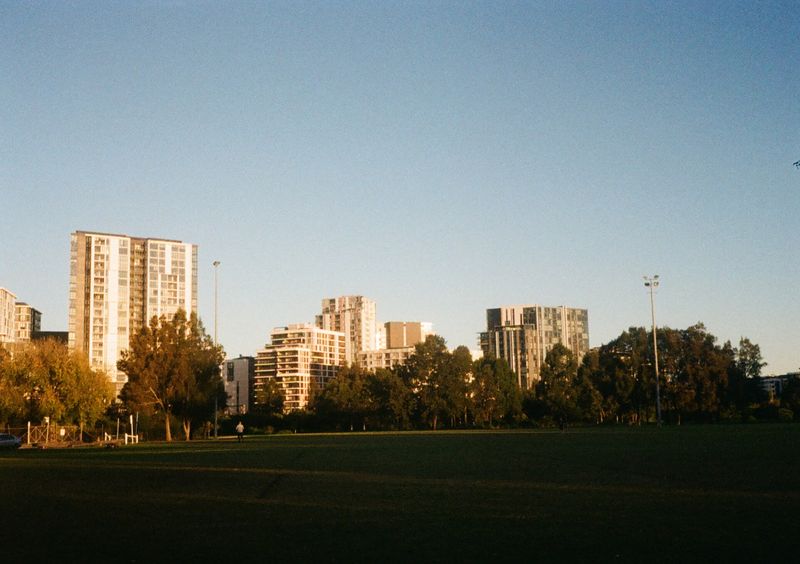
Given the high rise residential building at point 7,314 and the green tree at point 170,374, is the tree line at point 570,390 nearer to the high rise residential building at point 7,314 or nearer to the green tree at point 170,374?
the green tree at point 170,374

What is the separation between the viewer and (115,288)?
152875 mm

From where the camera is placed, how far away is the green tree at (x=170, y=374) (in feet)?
251

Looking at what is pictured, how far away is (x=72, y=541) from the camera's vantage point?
32.2 feet

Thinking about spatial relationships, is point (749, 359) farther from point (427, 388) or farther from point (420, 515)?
point (420, 515)

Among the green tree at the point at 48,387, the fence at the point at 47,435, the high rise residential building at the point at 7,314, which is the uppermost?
the high rise residential building at the point at 7,314

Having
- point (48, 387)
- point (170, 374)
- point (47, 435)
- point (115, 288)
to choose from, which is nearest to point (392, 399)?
point (170, 374)

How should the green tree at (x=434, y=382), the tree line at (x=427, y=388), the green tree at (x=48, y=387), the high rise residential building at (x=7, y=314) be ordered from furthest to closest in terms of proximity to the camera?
the high rise residential building at (x=7, y=314) → the green tree at (x=434, y=382) → the tree line at (x=427, y=388) → the green tree at (x=48, y=387)

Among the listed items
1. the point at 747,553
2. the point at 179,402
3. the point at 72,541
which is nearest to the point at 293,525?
the point at 72,541

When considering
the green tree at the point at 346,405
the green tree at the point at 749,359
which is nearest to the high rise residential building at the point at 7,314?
the green tree at the point at 346,405

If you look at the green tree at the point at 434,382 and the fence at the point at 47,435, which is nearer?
the fence at the point at 47,435

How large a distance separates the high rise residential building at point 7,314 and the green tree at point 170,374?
10706cm

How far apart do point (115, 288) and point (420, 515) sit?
152 meters

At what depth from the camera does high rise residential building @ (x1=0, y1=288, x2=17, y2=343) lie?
Answer: 569ft

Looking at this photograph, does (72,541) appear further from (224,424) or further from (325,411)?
(325,411)
